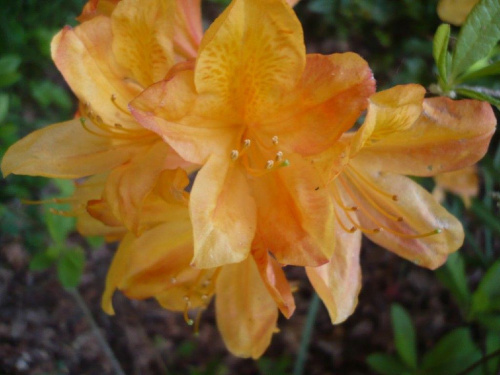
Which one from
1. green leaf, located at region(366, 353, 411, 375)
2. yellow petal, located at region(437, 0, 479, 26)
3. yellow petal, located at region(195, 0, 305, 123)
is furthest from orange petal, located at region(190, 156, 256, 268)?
green leaf, located at region(366, 353, 411, 375)

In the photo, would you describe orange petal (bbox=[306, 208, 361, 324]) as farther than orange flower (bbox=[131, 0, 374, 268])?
Yes

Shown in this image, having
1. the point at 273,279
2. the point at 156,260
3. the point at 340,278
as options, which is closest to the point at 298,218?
the point at 273,279

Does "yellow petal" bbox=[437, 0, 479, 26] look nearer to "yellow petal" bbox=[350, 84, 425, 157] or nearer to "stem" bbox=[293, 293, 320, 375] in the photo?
"yellow petal" bbox=[350, 84, 425, 157]

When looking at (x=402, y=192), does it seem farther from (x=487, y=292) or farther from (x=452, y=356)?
(x=452, y=356)

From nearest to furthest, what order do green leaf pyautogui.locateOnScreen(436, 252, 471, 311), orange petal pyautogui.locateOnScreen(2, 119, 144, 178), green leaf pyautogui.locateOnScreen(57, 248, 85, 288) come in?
orange petal pyautogui.locateOnScreen(2, 119, 144, 178)
green leaf pyautogui.locateOnScreen(57, 248, 85, 288)
green leaf pyautogui.locateOnScreen(436, 252, 471, 311)

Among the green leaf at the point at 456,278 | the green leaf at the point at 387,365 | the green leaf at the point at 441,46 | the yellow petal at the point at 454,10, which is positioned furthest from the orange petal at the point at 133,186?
the green leaf at the point at 387,365

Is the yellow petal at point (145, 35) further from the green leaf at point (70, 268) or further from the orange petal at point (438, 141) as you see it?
the green leaf at point (70, 268)

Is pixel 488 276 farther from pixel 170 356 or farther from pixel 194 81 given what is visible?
pixel 170 356

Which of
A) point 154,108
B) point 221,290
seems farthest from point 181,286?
point 154,108
